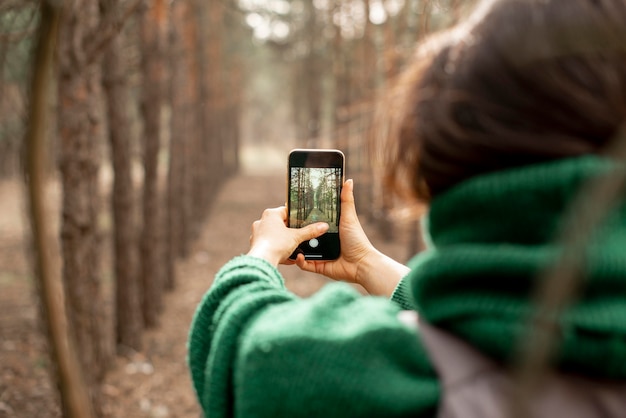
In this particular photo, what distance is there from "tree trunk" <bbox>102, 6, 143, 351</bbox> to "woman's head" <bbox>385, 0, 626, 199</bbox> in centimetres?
553

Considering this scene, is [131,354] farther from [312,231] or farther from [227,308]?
[227,308]

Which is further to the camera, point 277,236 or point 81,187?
point 81,187

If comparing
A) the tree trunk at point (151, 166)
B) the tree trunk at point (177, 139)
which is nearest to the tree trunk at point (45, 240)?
the tree trunk at point (151, 166)

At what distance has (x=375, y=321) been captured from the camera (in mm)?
973

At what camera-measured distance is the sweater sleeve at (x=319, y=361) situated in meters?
0.92

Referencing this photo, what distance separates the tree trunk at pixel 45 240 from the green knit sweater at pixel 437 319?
0.36m

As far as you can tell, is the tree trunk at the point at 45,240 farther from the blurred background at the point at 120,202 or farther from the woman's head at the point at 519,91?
the woman's head at the point at 519,91

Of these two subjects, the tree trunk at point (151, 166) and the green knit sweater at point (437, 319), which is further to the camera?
the tree trunk at point (151, 166)

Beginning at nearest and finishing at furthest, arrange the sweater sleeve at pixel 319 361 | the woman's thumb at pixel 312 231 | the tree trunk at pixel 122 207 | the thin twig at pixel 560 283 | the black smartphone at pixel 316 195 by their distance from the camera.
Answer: the thin twig at pixel 560 283 < the sweater sleeve at pixel 319 361 < the woman's thumb at pixel 312 231 < the black smartphone at pixel 316 195 < the tree trunk at pixel 122 207

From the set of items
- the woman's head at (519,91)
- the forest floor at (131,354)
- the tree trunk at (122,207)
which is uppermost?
the woman's head at (519,91)

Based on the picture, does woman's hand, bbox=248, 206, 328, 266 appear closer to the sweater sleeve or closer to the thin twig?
the sweater sleeve

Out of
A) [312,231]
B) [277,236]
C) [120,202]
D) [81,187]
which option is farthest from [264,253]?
[120,202]

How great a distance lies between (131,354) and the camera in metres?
6.70

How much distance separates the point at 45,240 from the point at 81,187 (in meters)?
3.99
